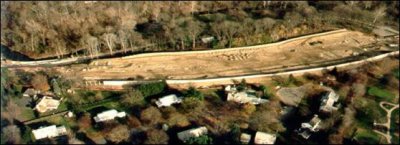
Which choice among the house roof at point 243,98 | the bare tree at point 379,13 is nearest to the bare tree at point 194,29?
the house roof at point 243,98

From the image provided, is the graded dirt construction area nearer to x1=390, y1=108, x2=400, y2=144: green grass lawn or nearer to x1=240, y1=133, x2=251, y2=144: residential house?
x1=390, y1=108, x2=400, y2=144: green grass lawn

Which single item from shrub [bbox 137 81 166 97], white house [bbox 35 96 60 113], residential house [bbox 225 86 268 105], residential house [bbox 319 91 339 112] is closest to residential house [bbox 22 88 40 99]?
white house [bbox 35 96 60 113]

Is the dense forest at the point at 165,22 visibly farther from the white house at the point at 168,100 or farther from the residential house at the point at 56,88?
the white house at the point at 168,100

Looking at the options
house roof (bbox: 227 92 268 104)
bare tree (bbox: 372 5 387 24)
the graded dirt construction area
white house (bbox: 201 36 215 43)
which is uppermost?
bare tree (bbox: 372 5 387 24)

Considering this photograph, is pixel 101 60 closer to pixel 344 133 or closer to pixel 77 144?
pixel 77 144

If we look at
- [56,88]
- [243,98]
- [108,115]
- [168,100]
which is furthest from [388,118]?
[56,88]

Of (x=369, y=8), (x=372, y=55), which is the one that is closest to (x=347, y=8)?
(x=369, y=8)
